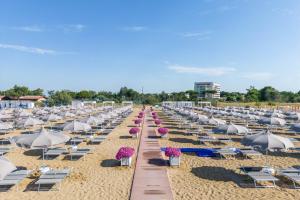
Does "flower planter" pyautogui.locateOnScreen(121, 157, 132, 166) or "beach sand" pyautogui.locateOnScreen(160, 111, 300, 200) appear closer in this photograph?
"beach sand" pyautogui.locateOnScreen(160, 111, 300, 200)

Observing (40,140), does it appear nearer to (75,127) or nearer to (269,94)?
(75,127)

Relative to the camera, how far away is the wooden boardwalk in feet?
30.5

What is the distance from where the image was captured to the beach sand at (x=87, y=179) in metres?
9.48

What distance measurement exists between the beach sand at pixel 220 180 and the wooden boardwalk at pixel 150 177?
36 centimetres

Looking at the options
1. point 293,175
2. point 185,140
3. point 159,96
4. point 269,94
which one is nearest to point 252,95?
point 269,94

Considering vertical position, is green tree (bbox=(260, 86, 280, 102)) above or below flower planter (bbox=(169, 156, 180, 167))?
above

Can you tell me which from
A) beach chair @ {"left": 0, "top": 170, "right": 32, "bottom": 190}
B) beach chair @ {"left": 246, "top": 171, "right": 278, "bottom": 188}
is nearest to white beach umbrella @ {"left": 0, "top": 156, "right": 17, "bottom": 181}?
beach chair @ {"left": 0, "top": 170, "right": 32, "bottom": 190}

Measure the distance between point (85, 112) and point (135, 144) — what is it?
83.7ft

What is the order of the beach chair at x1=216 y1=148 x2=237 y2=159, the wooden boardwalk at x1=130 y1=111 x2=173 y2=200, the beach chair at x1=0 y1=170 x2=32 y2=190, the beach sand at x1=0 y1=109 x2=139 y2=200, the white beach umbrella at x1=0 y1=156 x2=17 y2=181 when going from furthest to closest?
the beach chair at x1=216 y1=148 x2=237 y2=159, the beach chair at x1=0 y1=170 x2=32 y2=190, the beach sand at x1=0 y1=109 x2=139 y2=200, the wooden boardwalk at x1=130 y1=111 x2=173 y2=200, the white beach umbrella at x1=0 y1=156 x2=17 y2=181

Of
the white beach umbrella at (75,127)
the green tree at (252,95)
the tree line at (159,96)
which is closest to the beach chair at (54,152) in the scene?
the white beach umbrella at (75,127)

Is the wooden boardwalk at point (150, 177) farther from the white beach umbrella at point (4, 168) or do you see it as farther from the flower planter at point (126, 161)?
the white beach umbrella at point (4, 168)

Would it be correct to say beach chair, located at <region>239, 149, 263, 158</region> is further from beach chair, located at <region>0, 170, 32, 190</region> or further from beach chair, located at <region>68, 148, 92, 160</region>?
beach chair, located at <region>0, 170, 32, 190</region>

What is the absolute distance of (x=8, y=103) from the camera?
69.2 meters

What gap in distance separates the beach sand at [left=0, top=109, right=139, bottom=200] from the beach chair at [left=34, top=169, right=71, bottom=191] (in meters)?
0.30
